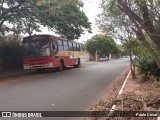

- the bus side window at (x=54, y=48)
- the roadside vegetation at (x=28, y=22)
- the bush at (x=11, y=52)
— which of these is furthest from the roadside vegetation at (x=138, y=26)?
the bush at (x=11, y=52)

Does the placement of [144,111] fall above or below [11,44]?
below

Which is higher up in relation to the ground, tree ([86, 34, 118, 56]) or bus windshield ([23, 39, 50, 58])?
tree ([86, 34, 118, 56])

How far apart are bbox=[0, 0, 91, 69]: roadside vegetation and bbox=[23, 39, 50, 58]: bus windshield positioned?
1767 millimetres

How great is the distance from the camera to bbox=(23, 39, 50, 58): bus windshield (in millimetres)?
25516

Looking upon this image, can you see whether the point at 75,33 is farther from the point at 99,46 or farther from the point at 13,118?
the point at 99,46

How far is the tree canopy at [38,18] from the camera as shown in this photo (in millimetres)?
24828

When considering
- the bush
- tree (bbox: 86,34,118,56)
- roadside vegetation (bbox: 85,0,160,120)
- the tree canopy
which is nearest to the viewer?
roadside vegetation (bbox: 85,0,160,120)

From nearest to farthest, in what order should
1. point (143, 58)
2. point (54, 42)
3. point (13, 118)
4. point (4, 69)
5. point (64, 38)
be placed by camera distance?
point (13, 118), point (143, 58), point (54, 42), point (64, 38), point (4, 69)

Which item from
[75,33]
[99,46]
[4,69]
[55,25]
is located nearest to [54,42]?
[55,25]

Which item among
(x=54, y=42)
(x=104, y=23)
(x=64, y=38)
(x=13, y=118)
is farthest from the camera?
(x=64, y=38)

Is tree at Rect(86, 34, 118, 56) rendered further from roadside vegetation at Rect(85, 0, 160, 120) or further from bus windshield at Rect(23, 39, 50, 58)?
roadside vegetation at Rect(85, 0, 160, 120)

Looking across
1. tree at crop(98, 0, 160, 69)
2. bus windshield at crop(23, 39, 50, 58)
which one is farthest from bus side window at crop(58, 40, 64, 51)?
tree at crop(98, 0, 160, 69)

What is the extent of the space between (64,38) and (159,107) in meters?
21.8

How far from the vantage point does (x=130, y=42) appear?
19.2m
